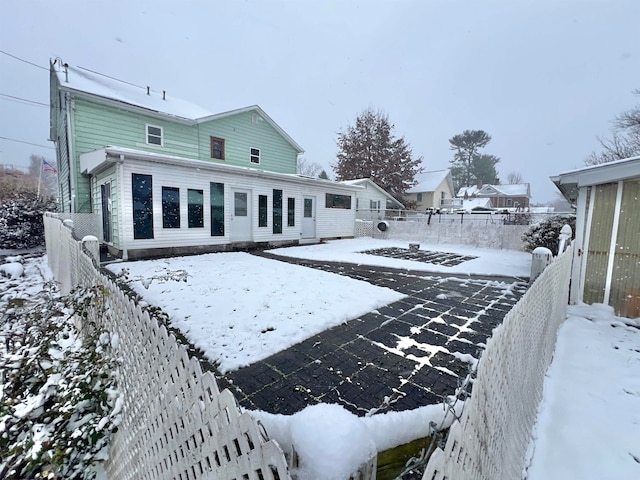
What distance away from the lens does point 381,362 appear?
2803mm

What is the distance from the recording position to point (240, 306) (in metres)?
4.12

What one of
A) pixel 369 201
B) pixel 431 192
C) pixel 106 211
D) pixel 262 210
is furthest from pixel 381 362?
pixel 431 192

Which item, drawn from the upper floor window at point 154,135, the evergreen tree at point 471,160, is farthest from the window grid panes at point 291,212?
the evergreen tree at point 471,160

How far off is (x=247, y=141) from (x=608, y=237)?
526 inches

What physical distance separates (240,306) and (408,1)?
103 feet

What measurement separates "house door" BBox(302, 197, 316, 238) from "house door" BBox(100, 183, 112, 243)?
6654 mm

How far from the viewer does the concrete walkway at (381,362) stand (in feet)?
7.39

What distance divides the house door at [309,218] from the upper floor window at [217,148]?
4.73m

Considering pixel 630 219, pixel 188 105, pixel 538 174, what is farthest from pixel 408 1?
pixel 538 174

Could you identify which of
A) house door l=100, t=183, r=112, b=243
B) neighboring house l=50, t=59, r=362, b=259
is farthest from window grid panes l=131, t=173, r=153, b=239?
house door l=100, t=183, r=112, b=243

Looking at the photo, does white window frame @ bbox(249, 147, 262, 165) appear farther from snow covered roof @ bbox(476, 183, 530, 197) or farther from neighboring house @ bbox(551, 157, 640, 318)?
snow covered roof @ bbox(476, 183, 530, 197)

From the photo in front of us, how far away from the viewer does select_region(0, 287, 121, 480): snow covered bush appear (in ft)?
5.20

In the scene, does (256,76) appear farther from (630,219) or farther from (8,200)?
(630,219)

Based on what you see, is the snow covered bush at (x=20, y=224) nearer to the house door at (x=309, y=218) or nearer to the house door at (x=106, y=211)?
the house door at (x=106, y=211)
